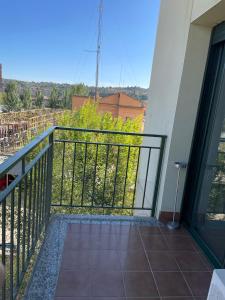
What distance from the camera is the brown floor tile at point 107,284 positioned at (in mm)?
1667

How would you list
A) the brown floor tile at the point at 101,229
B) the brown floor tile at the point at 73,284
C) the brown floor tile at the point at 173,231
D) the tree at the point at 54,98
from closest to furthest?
the brown floor tile at the point at 73,284 → the brown floor tile at the point at 101,229 → the brown floor tile at the point at 173,231 → the tree at the point at 54,98

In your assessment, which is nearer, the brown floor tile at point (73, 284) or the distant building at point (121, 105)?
the brown floor tile at point (73, 284)

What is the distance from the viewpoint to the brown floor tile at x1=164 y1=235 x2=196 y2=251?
2.29 metres

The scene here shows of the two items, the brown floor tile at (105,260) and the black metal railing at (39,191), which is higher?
the black metal railing at (39,191)

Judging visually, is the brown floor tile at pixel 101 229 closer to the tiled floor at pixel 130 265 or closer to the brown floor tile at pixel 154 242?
the tiled floor at pixel 130 265

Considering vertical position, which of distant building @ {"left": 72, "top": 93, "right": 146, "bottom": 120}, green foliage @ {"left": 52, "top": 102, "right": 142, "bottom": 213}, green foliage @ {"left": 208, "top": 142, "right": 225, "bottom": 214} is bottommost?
green foliage @ {"left": 52, "top": 102, "right": 142, "bottom": 213}

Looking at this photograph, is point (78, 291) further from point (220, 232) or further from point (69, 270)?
point (220, 232)

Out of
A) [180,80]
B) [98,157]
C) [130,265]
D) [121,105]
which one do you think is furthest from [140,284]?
[121,105]

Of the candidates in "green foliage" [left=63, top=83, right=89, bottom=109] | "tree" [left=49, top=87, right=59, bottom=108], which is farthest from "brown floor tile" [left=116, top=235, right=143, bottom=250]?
"tree" [left=49, top=87, right=59, bottom=108]

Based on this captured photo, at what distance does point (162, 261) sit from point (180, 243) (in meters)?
0.38

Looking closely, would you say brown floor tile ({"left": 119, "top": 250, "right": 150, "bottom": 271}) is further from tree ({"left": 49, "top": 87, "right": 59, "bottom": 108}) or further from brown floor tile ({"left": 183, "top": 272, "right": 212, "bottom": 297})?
tree ({"left": 49, "top": 87, "right": 59, "bottom": 108})

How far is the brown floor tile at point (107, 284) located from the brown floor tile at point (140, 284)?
46 millimetres

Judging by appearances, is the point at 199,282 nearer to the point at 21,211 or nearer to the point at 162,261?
the point at 162,261

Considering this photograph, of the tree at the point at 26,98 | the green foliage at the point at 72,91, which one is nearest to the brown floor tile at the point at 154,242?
the green foliage at the point at 72,91
